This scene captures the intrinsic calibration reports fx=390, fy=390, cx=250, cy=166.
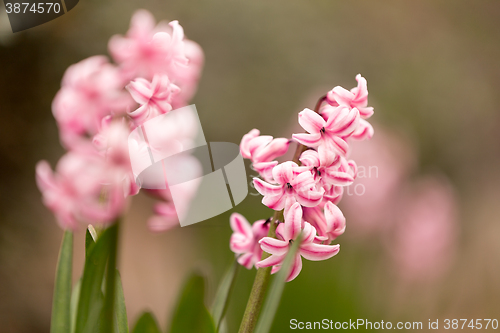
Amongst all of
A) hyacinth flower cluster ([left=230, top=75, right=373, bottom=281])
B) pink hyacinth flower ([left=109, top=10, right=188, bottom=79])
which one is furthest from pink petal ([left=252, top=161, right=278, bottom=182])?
pink hyacinth flower ([left=109, top=10, right=188, bottom=79])

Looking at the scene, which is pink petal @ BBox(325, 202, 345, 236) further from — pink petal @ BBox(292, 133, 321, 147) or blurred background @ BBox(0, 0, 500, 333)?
blurred background @ BBox(0, 0, 500, 333)

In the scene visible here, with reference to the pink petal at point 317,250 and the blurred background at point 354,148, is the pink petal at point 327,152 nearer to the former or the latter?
the pink petal at point 317,250

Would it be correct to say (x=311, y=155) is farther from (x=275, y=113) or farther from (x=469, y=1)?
(x=469, y=1)

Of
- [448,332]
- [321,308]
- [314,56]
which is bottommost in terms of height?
[448,332]

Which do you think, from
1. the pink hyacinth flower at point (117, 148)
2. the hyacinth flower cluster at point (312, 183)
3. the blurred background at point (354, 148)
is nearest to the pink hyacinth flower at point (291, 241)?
the hyacinth flower cluster at point (312, 183)

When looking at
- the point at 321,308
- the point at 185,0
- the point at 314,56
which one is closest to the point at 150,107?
the point at 321,308

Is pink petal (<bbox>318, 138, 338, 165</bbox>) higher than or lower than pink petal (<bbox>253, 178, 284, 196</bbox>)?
higher
